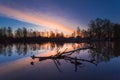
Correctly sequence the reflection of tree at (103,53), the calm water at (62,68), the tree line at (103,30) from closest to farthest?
1. the calm water at (62,68)
2. the reflection of tree at (103,53)
3. the tree line at (103,30)

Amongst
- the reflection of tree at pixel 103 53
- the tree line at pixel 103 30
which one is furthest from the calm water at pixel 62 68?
the tree line at pixel 103 30

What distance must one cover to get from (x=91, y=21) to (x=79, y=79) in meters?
124

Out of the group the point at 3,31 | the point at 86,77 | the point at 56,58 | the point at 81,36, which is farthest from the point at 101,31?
the point at 86,77

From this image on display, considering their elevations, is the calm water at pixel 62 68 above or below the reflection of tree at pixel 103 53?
below

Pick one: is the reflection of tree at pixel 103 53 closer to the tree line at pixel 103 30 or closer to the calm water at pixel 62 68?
the calm water at pixel 62 68

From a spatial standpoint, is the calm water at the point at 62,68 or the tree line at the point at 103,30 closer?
the calm water at the point at 62,68

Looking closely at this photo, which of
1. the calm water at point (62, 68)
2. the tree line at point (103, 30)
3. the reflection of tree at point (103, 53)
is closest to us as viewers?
the calm water at point (62, 68)

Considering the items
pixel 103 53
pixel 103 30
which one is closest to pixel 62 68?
pixel 103 53

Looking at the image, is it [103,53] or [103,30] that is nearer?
[103,53]

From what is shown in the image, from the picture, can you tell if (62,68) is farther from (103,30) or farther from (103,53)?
(103,30)

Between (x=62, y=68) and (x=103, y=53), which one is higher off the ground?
(x=103, y=53)

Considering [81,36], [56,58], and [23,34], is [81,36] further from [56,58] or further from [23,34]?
[56,58]

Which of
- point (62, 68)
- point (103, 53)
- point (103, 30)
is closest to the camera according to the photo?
point (62, 68)

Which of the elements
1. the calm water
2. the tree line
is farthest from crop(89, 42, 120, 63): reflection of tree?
the tree line
